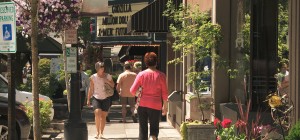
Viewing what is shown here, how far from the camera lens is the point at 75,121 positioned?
11719 mm

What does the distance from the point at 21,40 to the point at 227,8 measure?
36.7 ft

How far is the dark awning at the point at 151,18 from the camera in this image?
13.5 meters

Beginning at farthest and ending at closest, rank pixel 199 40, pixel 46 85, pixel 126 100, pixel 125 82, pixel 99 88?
1. pixel 46 85
2. pixel 126 100
3. pixel 125 82
4. pixel 99 88
5. pixel 199 40

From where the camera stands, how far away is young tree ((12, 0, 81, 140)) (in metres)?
8.44

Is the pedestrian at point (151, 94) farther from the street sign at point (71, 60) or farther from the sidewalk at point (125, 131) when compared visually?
Result: the sidewalk at point (125, 131)

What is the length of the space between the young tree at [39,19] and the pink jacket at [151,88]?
1.68m

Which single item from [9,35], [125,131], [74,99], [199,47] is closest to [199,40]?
[199,47]

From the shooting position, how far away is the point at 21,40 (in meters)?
19.6

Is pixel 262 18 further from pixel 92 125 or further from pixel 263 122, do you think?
pixel 92 125

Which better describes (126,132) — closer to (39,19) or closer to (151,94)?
(151,94)

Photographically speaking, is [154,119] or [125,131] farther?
[125,131]

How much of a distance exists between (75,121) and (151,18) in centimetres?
332

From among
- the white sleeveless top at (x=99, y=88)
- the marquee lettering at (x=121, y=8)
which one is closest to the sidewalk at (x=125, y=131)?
the white sleeveless top at (x=99, y=88)

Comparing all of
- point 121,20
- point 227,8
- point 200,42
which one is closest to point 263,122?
point 200,42
